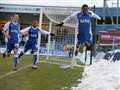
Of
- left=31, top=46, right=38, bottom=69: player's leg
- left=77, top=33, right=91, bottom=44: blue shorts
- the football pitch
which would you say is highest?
left=77, top=33, right=91, bottom=44: blue shorts

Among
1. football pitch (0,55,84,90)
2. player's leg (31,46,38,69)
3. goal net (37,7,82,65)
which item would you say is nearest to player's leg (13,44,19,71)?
football pitch (0,55,84,90)

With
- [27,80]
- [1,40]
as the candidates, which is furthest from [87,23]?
[1,40]

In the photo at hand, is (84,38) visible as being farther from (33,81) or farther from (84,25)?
(33,81)

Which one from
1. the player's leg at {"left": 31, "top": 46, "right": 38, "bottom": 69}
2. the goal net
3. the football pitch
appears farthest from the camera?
the goal net

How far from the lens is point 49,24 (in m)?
24.2

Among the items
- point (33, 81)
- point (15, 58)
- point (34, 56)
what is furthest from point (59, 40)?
point (33, 81)

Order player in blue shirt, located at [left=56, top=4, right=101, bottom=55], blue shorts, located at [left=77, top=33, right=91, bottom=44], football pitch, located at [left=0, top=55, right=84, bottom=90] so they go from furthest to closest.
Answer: blue shorts, located at [left=77, top=33, right=91, bottom=44] → player in blue shirt, located at [left=56, top=4, right=101, bottom=55] → football pitch, located at [left=0, top=55, right=84, bottom=90]

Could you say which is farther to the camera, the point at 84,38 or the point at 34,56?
the point at 34,56

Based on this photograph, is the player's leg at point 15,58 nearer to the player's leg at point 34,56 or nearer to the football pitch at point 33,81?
the football pitch at point 33,81

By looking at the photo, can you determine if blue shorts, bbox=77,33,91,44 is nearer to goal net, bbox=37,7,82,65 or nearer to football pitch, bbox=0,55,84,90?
football pitch, bbox=0,55,84,90

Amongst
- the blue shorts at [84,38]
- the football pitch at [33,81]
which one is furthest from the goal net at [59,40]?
the football pitch at [33,81]

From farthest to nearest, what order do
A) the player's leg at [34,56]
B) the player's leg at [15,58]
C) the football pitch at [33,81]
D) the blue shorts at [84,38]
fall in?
the player's leg at [34,56]
the blue shorts at [84,38]
the player's leg at [15,58]
the football pitch at [33,81]

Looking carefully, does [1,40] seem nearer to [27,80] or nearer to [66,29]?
[66,29]

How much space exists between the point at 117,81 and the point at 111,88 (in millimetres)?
645
